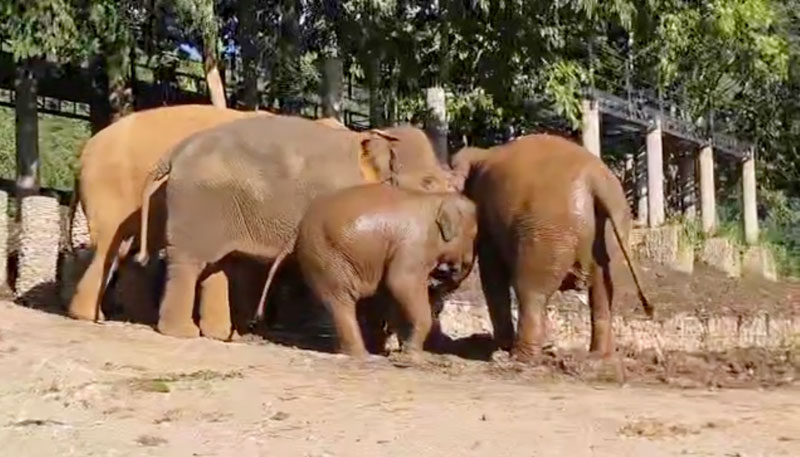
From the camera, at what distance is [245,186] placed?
41.9ft

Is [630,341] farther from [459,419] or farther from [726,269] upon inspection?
[726,269]

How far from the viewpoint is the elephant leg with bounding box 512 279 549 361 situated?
1138 centimetres

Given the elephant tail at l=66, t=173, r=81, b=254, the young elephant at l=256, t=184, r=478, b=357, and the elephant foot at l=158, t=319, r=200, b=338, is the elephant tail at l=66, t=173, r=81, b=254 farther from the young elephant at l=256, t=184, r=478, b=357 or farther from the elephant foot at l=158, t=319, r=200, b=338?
the young elephant at l=256, t=184, r=478, b=357

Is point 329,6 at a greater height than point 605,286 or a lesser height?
greater

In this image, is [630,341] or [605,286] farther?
[630,341]

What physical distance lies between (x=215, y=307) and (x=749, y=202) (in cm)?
2840

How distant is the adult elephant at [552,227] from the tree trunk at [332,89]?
811cm

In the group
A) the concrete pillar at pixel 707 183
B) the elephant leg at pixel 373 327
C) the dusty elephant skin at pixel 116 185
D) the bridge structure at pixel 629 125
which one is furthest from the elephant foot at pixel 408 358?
the concrete pillar at pixel 707 183

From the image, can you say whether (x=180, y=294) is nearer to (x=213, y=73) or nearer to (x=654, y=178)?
(x=213, y=73)

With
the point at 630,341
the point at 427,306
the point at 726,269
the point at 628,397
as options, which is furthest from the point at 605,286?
the point at 726,269

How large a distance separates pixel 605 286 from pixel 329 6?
9.59 metres

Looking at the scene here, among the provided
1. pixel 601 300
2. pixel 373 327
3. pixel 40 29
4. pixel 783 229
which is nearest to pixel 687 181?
pixel 783 229

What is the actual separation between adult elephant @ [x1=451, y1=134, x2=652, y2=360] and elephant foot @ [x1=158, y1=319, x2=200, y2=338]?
2871 mm

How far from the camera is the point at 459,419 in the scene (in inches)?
328
